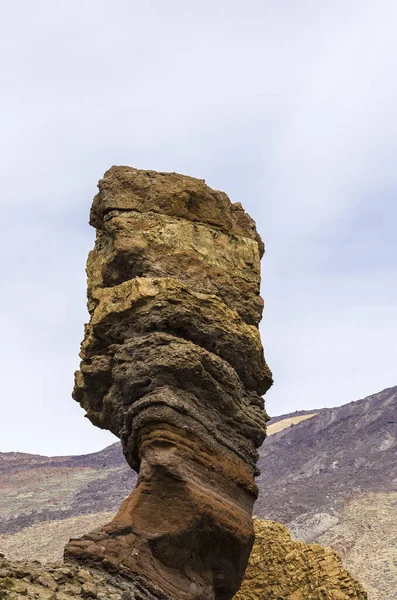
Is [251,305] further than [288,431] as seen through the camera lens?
No

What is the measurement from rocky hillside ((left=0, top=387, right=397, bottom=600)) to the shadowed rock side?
79.6 feet

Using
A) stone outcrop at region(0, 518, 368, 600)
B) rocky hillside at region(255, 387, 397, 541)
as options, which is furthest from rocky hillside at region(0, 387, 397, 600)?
stone outcrop at region(0, 518, 368, 600)

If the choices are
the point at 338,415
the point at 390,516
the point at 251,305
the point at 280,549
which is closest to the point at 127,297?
the point at 251,305

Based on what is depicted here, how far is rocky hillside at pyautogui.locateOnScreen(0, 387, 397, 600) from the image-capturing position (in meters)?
42.9

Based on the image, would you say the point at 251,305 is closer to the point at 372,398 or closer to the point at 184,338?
the point at 184,338

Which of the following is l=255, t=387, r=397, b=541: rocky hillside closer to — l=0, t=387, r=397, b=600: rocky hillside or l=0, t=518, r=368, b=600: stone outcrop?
l=0, t=387, r=397, b=600: rocky hillside

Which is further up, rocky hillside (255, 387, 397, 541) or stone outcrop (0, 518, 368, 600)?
rocky hillside (255, 387, 397, 541)

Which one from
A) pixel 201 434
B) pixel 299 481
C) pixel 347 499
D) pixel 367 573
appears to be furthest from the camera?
pixel 299 481

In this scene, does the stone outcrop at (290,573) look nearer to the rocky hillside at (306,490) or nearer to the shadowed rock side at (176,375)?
the shadowed rock side at (176,375)

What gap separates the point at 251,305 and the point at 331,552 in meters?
7.55

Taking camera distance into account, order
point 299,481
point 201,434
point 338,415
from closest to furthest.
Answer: point 201,434 → point 299,481 → point 338,415

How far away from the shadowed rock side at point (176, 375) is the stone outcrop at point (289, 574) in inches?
162

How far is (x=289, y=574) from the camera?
16.7 metres

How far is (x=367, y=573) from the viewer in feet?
121
